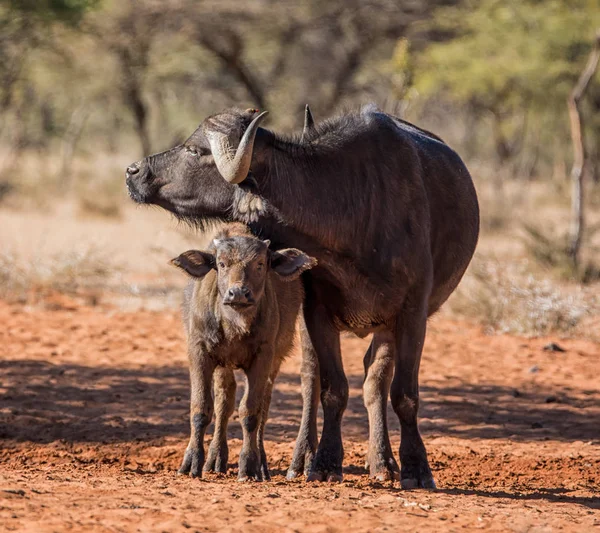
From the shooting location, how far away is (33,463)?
25.8 feet

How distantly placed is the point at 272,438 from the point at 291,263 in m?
2.54

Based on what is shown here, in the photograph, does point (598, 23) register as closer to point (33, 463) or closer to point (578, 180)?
point (578, 180)

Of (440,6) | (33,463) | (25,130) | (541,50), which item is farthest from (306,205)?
(25,130)

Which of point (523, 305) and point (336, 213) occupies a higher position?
point (336, 213)

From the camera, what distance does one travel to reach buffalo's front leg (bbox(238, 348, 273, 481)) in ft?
23.0

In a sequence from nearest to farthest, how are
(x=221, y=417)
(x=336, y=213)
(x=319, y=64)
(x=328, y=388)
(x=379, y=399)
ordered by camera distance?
(x=336, y=213) < (x=328, y=388) < (x=221, y=417) < (x=379, y=399) < (x=319, y=64)

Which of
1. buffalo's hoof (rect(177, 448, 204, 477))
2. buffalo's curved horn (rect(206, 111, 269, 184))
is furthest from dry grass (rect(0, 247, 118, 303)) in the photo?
buffalo's curved horn (rect(206, 111, 269, 184))

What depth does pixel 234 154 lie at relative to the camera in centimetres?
650

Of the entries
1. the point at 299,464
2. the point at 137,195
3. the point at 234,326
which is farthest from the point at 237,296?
the point at 299,464

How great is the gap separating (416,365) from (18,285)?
8129mm

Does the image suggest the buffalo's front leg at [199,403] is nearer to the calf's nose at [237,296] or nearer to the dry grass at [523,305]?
the calf's nose at [237,296]

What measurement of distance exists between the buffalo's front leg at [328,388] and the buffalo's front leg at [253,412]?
0.34 meters

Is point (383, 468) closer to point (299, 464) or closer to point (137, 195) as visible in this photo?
point (299, 464)

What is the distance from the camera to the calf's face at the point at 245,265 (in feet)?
21.3
